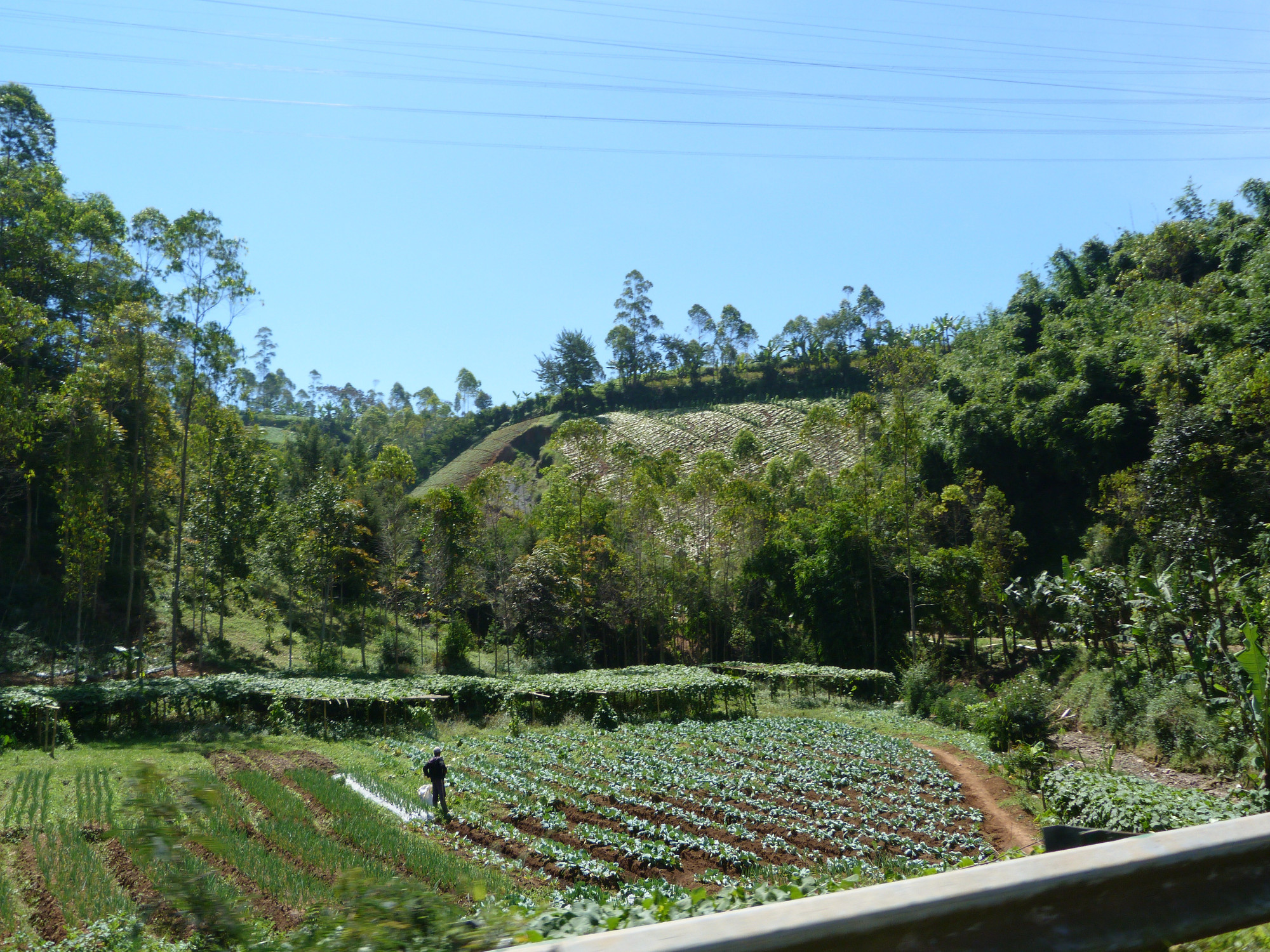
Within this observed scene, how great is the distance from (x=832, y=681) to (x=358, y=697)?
18645mm

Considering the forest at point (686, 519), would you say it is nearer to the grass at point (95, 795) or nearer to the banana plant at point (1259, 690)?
the banana plant at point (1259, 690)

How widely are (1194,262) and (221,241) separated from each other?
52.2 m

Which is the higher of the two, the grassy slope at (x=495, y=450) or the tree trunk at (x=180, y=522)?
the grassy slope at (x=495, y=450)

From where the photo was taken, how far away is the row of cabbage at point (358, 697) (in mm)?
18141

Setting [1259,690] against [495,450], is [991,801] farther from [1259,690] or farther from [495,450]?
[495,450]

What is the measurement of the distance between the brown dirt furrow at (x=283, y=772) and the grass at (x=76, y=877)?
128 inches

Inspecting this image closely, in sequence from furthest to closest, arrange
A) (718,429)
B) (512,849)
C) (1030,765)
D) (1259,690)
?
1. (718,429)
2. (1030,765)
3. (512,849)
4. (1259,690)

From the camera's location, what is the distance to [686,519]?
51.5m

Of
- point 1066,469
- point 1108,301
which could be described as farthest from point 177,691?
point 1108,301

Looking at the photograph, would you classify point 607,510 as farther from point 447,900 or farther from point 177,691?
point 447,900

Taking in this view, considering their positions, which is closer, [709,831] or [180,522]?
[709,831]

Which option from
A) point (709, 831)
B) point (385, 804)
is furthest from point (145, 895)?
point (709, 831)

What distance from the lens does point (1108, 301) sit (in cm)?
4475

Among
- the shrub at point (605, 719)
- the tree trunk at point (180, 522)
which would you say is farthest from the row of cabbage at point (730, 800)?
the tree trunk at point (180, 522)
